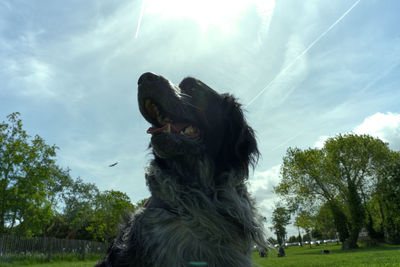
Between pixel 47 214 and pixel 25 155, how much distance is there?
4.97 meters

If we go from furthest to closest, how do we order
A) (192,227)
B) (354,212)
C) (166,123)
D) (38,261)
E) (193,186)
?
(354,212), (38,261), (166,123), (193,186), (192,227)

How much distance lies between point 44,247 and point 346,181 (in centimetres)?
3452

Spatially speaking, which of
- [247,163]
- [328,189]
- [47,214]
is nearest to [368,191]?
[328,189]

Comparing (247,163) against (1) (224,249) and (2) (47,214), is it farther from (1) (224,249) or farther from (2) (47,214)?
(2) (47,214)

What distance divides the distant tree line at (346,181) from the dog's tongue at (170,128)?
123 feet

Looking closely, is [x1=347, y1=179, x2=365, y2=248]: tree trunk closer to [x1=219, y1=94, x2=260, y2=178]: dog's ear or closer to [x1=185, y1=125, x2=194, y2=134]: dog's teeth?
[x1=219, y1=94, x2=260, y2=178]: dog's ear

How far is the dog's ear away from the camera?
322 centimetres

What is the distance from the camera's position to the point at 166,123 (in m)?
3.12

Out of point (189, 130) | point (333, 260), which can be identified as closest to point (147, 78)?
point (189, 130)

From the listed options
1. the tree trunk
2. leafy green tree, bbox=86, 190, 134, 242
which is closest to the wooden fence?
leafy green tree, bbox=86, 190, 134, 242

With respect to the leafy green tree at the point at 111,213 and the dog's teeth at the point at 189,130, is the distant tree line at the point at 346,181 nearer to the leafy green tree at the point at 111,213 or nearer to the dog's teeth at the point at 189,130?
the leafy green tree at the point at 111,213

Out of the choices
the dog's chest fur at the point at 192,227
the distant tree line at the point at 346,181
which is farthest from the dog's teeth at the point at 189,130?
the distant tree line at the point at 346,181

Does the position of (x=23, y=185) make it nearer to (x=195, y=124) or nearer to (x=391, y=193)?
(x=195, y=124)

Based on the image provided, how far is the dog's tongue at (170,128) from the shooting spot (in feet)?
9.56
